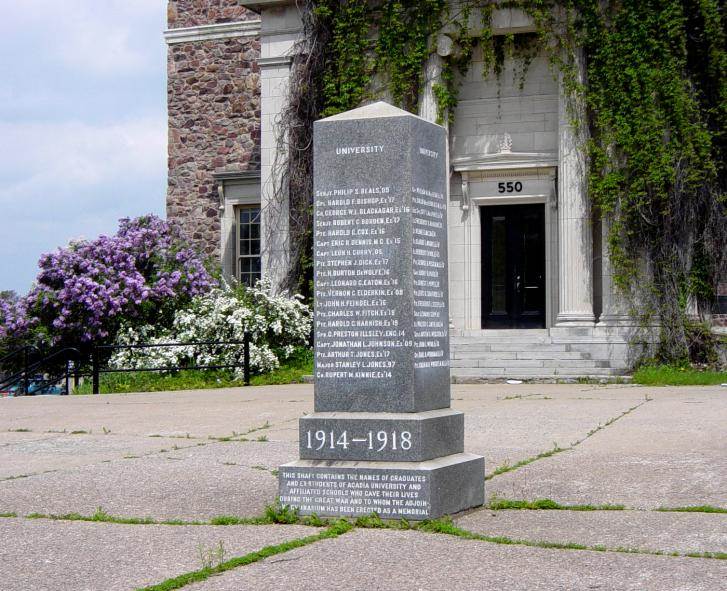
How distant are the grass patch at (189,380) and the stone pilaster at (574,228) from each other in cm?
518

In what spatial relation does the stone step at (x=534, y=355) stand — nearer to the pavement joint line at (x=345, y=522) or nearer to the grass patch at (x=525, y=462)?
the grass patch at (x=525, y=462)

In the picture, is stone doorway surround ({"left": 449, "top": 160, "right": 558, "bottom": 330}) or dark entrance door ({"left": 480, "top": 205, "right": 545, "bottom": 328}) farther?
dark entrance door ({"left": 480, "top": 205, "right": 545, "bottom": 328})

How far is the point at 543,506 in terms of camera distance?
6.45 metres

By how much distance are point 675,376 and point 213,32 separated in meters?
15.0

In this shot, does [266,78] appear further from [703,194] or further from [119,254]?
[703,194]

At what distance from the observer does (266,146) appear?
22781 millimetres

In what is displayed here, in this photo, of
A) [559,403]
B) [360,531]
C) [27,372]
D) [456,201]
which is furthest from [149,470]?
[456,201]

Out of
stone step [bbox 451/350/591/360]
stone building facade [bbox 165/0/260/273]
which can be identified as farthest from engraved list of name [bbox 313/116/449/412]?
stone building facade [bbox 165/0/260/273]

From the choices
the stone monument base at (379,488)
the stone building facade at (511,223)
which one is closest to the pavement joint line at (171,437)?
the stone monument base at (379,488)

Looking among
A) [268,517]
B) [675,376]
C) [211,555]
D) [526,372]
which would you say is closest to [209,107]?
[526,372]

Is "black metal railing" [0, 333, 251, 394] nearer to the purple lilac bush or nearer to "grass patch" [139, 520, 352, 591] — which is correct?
the purple lilac bush

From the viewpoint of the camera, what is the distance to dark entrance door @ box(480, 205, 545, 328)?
827 inches

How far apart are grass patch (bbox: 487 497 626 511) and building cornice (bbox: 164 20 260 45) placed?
827 inches

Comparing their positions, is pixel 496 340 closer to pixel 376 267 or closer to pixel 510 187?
pixel 510 187
